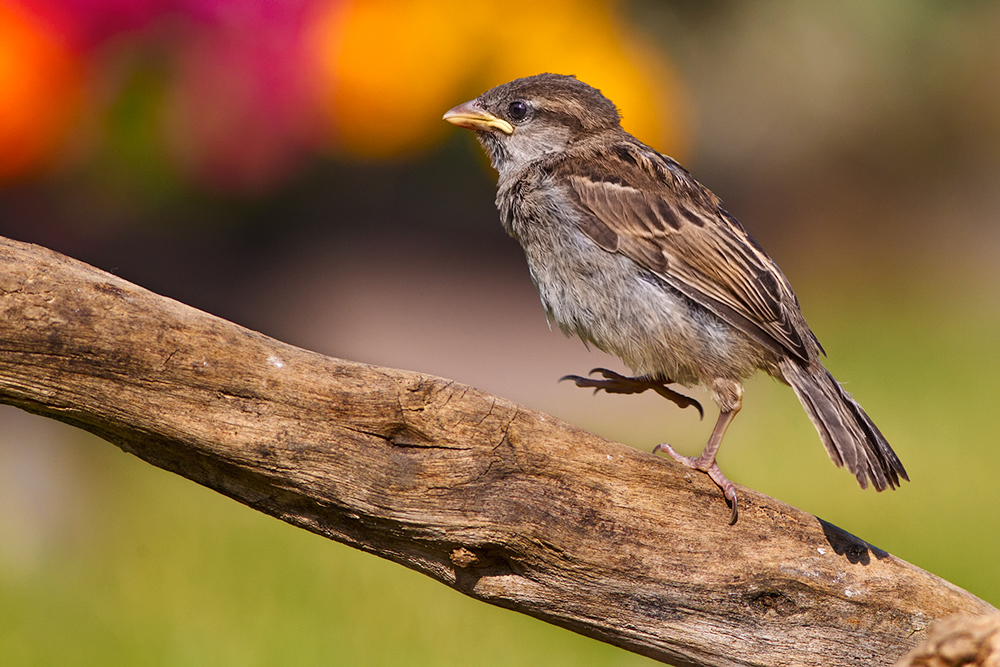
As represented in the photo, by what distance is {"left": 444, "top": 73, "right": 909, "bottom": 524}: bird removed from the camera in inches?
142

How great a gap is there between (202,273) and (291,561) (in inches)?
124

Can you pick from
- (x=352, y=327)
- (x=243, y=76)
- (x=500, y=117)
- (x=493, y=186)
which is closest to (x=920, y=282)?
(x=493, y=186)

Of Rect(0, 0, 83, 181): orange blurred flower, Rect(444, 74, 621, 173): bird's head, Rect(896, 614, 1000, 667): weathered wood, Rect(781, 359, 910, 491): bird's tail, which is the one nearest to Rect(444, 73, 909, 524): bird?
Rect(781, 359, 910, 491): bird's tail

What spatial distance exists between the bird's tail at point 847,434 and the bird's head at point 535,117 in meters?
1.29

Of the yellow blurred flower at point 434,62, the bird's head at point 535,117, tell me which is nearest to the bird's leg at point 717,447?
the bird's head at point 535,117

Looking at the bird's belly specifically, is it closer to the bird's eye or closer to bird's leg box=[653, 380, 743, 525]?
bird's leg box=[653, 380, 743, 525]

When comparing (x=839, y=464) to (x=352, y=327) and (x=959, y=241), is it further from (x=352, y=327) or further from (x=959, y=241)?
(x=959, y=241)

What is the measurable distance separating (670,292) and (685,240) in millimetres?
229

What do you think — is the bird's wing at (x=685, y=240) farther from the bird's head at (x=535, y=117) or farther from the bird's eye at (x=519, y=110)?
the bird's eye at (x=519, y=110)

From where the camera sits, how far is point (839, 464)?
344 cm

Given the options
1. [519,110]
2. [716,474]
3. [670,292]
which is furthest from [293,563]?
[716,474]

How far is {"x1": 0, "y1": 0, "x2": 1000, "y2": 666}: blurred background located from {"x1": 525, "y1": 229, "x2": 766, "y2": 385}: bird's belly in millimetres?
1830

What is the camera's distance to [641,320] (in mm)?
3623

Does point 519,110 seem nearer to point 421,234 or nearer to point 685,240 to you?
point 685,240
